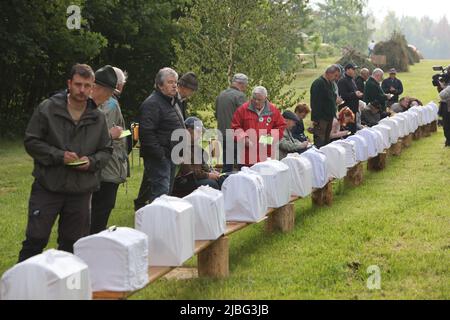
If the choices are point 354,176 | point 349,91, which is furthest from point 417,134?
point 354,176

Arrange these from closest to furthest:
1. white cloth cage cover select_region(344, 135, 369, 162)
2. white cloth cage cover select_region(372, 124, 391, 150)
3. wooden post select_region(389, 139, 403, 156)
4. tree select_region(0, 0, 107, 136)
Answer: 1. white cloth cage cover select_region(344, 135, 369, 162)
2. white cloth cage cover select_region(372, 124, 391, 150)
3. wooden post select_region(389, 139, 403, 156)
4. tree select_region(0, 0, 107, 136)

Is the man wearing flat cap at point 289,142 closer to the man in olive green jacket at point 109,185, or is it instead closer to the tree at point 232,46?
the man in olive green jacket at point 109,185

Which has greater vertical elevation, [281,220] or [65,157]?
[65,157]

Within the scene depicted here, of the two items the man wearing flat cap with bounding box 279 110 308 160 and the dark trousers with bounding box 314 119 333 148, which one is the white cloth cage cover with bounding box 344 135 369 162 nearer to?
the dark trousers with bounding box 314 119 333 148

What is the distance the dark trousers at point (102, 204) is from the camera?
328 inches

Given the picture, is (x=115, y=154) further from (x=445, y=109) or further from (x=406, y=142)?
(x=406, y=142)

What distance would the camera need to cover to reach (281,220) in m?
10.2

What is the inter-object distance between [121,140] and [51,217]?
6.82 feet

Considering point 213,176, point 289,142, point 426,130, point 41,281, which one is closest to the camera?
point 41,281

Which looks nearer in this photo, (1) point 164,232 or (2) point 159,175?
(1) point 164,232

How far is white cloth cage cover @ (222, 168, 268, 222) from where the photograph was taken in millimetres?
8820

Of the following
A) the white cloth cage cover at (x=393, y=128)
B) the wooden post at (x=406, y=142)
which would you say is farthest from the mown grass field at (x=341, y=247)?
the wooden post at (x=406, y=142)

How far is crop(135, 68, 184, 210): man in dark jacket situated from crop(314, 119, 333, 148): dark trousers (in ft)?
20.4

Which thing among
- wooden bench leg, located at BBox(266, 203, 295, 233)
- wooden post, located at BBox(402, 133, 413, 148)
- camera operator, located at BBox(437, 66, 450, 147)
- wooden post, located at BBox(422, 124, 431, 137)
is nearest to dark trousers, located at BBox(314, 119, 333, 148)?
camera operator, located at BBox(437, 66, 450, 147)
